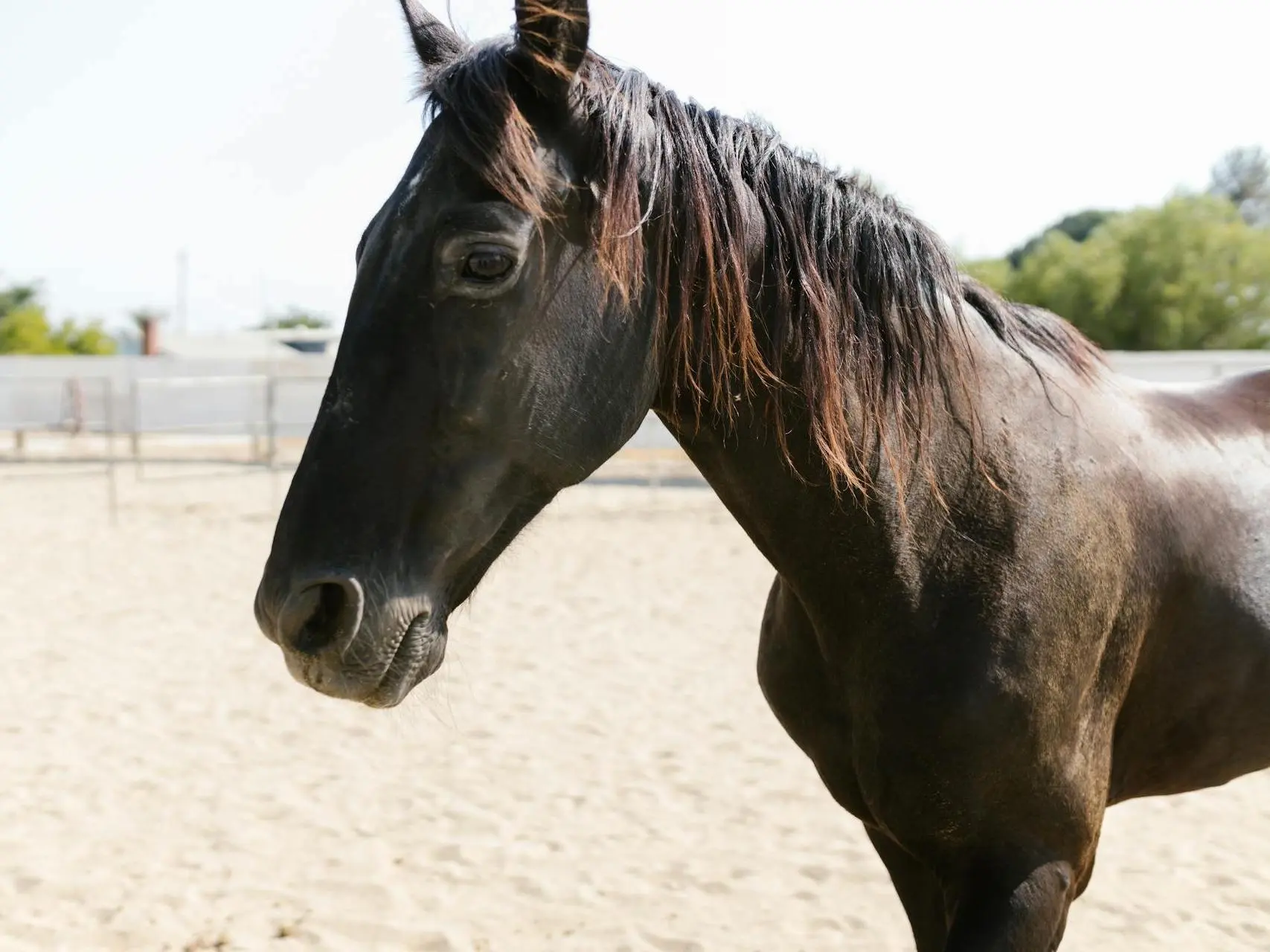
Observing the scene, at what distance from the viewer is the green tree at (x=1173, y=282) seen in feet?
101

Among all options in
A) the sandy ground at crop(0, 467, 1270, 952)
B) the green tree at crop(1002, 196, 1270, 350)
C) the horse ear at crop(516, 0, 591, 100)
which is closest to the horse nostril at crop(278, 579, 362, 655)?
the sandy ground at crop(0, 467, 1270, 952)

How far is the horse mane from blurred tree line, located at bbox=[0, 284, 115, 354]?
51.7 metres

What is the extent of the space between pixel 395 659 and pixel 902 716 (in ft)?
2.65

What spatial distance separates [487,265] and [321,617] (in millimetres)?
531

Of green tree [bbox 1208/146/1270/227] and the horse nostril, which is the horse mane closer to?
the horse nostril

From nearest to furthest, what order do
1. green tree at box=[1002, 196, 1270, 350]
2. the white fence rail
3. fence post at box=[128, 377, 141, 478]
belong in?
fence post at box=[128, 377, 141, 478] → the white fence rail → green tree at box=[1002, 196, 1270, 350]

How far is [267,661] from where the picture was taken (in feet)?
23.2

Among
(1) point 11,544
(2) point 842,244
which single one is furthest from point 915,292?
(1) point 11,544

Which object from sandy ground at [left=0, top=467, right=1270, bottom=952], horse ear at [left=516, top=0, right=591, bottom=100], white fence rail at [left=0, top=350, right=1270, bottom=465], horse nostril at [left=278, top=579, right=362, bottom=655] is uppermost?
horse ear at [left=516, top=0, right=591, bottom=100]

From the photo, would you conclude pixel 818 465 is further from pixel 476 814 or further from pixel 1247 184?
pixel 1247 184

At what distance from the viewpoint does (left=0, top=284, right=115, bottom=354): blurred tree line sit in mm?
47125

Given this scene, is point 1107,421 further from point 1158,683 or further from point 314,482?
point 314,482

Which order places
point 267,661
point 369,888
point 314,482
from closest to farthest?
point 314,482, point 369,888, point 267,661

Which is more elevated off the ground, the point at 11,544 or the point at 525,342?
the point at 525,342
